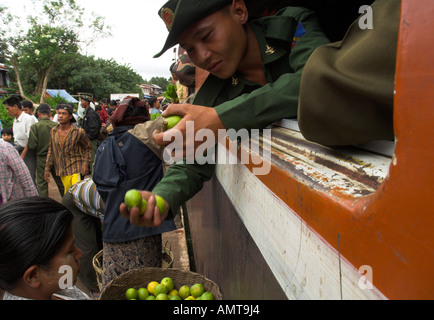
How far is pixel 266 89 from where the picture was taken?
1.20 metres

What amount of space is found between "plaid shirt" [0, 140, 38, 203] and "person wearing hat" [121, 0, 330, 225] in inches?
114

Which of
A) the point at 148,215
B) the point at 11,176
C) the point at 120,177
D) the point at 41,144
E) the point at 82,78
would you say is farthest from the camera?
the point at 82,78

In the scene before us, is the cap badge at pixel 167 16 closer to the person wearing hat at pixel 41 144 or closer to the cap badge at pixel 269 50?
the cap badge at pixel 269 50

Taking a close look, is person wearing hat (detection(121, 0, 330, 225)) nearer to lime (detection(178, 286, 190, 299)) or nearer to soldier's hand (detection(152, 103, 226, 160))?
soldier's hand (detection(152, 103, 226, 160))

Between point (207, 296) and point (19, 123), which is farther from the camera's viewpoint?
point (19, 123)

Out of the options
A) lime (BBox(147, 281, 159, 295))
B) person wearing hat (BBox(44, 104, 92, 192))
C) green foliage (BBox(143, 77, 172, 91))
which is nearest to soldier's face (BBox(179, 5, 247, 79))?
lime (BBox(147, 281, 159, 295))

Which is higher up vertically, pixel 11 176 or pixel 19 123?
pixel 19 123

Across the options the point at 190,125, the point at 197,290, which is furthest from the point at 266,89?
the point at 197,290

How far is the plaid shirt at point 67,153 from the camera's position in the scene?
5.79m

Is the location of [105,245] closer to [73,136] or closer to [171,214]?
[171,214]

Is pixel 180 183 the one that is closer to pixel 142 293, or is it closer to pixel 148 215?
pixel 148 215

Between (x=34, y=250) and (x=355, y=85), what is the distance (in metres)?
1.64

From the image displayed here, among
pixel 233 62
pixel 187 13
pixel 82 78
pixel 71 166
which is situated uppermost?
pixel 82 78

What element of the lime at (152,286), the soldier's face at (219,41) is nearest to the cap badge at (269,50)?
the soldier's face at (219,41)
